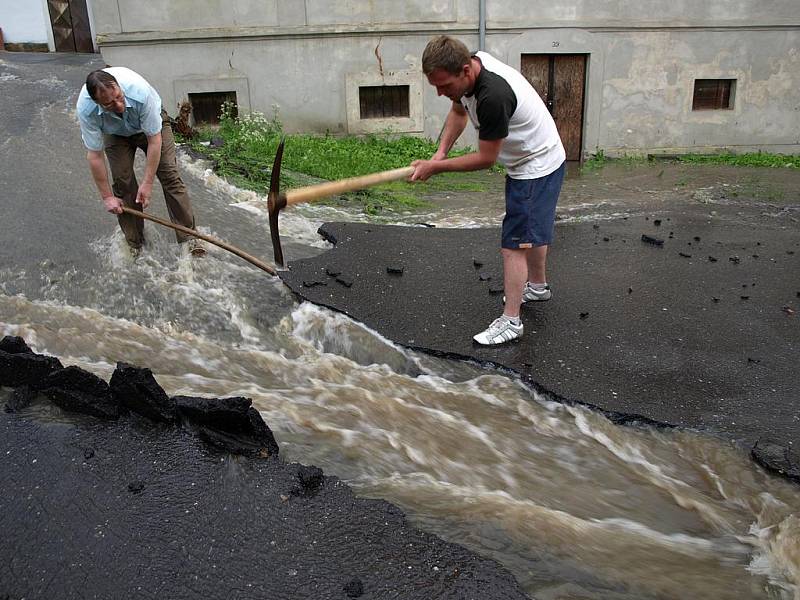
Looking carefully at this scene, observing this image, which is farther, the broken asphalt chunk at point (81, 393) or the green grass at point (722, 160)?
the green grass at point (722, 160)

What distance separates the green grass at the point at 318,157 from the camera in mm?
8891

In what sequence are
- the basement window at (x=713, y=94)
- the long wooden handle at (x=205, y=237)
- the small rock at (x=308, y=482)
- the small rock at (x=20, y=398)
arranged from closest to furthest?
the small rock at (x=308, y=482), the small rock at (x=20, y=398), the long wooden handle at (x=205, y=237), the basement window at (x=713, y=94)

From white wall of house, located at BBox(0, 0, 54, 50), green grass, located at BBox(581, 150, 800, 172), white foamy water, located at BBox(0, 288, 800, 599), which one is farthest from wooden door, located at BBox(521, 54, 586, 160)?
white wall of house, located at BBox(0, 0, 54, 50)

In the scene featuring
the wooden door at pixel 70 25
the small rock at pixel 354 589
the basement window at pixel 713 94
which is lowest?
the small rock at pixel 354 589

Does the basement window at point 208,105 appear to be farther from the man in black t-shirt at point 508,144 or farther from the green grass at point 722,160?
the man in black t-shirt at point 508,144

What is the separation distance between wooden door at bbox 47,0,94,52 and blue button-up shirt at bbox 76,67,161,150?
623 inches

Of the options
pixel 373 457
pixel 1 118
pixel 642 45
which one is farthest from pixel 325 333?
pixel 642 45

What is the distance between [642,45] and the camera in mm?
12805

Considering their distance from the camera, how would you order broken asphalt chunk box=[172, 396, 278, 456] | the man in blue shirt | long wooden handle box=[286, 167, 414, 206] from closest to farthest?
broken asphalt chunk box=[172, 396, 278, 456] → long wooden handle box=[286, 167, 414, 206] → the man in blue shirt

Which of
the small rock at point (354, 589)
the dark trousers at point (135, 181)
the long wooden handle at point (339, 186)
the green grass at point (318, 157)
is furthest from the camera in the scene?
the green grass at point (318, 157)

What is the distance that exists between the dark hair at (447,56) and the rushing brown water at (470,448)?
1739 mm

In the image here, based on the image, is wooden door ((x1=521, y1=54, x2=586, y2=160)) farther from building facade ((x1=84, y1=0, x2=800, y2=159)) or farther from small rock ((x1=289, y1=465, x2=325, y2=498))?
small rock ((x1=289, y1=465, x2=325, y2=498))

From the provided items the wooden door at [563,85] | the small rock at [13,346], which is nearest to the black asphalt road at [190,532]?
the small rock at [13,346]

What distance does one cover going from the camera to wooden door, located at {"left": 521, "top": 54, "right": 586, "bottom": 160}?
12.9 meters
